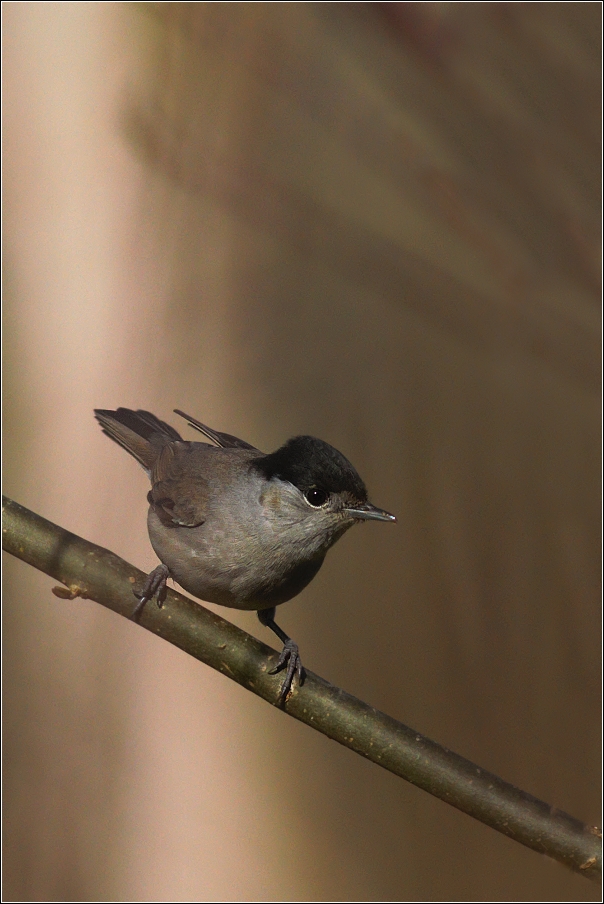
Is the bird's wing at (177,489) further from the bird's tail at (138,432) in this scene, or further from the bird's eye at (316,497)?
the bird's eye at (316,497)

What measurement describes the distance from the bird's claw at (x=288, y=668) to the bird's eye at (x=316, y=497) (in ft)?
0.27

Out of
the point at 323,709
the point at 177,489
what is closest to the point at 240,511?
the point at 177,489

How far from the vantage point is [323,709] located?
0.37 metres

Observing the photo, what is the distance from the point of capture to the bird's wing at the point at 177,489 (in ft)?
1.56

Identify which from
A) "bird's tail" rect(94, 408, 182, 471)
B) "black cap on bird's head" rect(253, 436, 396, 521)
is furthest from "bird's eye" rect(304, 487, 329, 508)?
"bird's tail" rect(94, 408, 182, 471)

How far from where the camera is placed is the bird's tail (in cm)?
42

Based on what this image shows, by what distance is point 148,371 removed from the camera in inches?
39.4

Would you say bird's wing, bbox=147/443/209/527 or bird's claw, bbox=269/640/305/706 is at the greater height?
bird's wing, bbox=147/443/209/527

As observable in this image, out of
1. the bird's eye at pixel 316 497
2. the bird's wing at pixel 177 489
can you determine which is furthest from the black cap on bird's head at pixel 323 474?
the bird's wing at pixel 177 489

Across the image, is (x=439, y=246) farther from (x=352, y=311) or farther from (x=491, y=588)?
(x=491, y=588)

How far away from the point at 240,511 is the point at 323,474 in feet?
0.41

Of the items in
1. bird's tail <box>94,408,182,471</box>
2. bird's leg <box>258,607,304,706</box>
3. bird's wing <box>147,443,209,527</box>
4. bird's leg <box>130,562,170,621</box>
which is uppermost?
bird's tail <box>94,408,182,471</box>

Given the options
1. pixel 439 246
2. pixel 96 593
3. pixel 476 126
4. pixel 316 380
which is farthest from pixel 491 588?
pixel 96 593

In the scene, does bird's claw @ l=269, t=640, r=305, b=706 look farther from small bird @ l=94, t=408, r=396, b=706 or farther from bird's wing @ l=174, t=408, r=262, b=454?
bird's wing @ l=174, t=408, r=262, b=454
